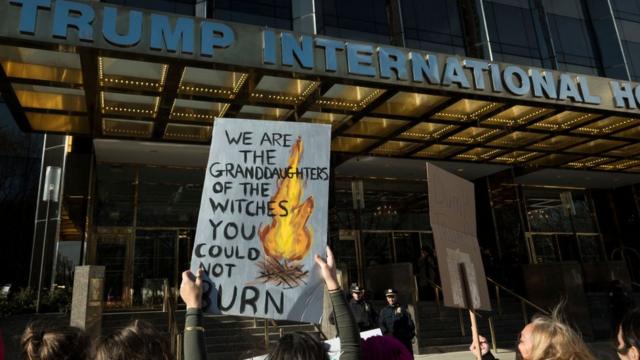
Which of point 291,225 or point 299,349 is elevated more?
point 291,225

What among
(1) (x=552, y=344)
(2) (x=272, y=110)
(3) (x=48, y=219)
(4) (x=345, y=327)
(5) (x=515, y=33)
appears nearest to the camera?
(4) (x=345, y=327)

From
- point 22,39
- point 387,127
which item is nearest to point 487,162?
point 387,127

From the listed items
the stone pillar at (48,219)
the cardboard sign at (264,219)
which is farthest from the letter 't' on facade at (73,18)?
the cardboard sign at (264,219)

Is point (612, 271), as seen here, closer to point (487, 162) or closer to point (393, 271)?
point (487, 162)

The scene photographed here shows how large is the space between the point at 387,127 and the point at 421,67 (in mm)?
3656

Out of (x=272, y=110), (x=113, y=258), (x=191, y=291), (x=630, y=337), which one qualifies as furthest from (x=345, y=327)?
(x=113, y=258)

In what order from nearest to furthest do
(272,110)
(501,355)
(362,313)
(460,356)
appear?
1. (362,313)
2. (460,356)
3. (501,355)
4. (272,110)

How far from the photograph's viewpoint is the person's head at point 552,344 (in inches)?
96.0

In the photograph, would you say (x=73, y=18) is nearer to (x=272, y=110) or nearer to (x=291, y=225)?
(x=272, y=110)

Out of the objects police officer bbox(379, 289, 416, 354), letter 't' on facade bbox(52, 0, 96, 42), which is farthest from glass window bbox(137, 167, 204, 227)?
police officer bbox(379, 289, 416, 354)

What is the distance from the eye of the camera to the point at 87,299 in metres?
10.2

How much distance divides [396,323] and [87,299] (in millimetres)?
6195

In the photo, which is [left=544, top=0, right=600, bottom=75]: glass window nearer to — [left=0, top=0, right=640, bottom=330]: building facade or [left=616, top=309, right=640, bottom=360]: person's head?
[left=0, top=0, right=640, bottom=330]: building facade

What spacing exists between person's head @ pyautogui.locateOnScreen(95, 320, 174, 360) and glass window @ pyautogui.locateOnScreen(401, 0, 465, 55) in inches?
798
